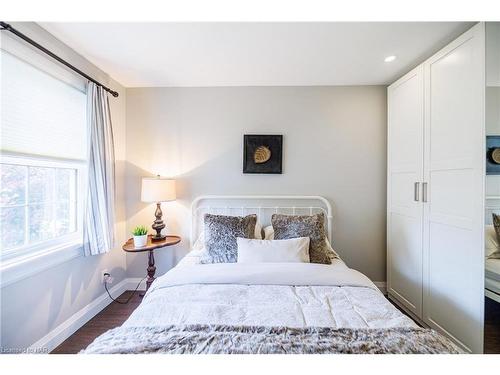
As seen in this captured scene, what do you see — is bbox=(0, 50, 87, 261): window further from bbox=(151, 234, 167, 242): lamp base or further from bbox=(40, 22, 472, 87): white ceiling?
bbox=(151, 234, 167, 242): lamp base

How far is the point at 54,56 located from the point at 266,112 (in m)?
1.92

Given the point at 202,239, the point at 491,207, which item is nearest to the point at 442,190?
the point at 491,207

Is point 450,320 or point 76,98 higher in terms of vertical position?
point 76,98

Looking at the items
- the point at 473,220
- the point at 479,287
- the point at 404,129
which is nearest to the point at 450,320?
the point at 479,287

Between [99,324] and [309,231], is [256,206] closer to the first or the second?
[309,231]

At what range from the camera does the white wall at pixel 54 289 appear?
4.57 feet

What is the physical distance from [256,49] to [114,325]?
2835 mm

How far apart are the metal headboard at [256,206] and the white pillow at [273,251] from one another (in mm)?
642

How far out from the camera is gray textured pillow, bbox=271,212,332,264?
1.92m

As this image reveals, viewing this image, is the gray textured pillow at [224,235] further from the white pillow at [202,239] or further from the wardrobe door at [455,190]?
the wardrobe door at [455,190]

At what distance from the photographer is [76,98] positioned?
1925mm

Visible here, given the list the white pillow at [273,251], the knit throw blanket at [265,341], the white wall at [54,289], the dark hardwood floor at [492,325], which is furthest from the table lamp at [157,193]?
the dark hardwood floor at [492,325]

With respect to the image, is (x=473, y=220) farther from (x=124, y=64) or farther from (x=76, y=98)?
(x=76, y=98)

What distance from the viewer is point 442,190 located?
1.75 m
